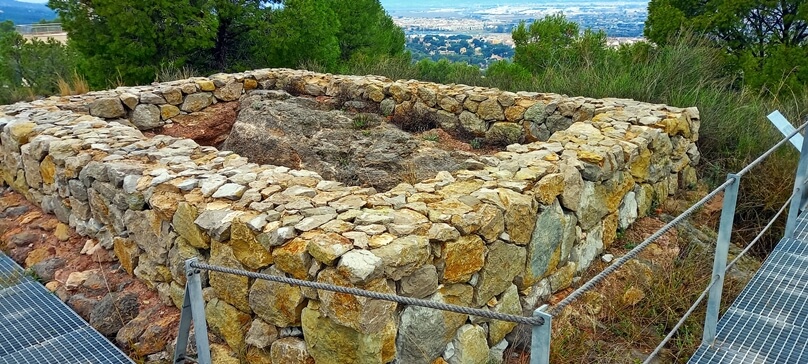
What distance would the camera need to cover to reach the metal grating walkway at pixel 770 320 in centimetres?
314

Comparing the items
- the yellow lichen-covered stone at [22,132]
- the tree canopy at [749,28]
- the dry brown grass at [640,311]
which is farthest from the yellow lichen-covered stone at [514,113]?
the tree canopy at [749,28]

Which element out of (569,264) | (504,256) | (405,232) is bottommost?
(569,264)

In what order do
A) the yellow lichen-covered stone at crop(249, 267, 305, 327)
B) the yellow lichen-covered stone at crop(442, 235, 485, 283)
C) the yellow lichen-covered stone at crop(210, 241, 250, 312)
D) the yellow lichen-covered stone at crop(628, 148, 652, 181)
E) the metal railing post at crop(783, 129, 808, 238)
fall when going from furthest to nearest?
the yellow lichen-covered stone at crop(628, 148, 652, 181)
the metal railing post at crop(783, 129, 808, 238)
the yellow lichen-covered stone at crop(210, 241, 250, 312)
the yellow lichen-covered stone at crop(442, 235, 485, 283)
the yellow lichen-covered stone at crop(249, 267, 305, 327)

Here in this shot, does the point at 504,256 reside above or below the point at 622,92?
below

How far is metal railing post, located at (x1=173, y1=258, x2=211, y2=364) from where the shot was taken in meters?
2.65

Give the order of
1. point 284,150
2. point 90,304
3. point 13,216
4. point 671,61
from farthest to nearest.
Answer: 1. point 671,61
2. point 284,150
3. point 13,216
4. point 90,304

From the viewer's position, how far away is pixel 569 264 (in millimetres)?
4410

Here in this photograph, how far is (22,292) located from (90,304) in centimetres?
73

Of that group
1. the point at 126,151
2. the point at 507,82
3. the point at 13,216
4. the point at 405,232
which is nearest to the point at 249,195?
the point at 405,232

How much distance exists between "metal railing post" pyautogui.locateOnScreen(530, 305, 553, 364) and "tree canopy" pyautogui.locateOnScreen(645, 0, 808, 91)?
36.0 ft

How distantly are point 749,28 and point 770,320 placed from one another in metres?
11.0

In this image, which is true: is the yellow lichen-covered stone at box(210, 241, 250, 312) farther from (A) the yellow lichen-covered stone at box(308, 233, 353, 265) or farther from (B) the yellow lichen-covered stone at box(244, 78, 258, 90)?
(B) the yellow lichen-covered stone at box(244, 78, 258, 90)

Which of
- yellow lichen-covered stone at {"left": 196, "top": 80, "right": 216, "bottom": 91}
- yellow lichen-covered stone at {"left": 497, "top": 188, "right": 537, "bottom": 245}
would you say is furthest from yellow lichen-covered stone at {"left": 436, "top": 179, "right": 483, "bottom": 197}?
yellow lichen-covered stone at {"left": 196, "top": 80, "right": 216, "bottom": 91}

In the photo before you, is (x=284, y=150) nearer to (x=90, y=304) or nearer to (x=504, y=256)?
(x=90, y=304)
